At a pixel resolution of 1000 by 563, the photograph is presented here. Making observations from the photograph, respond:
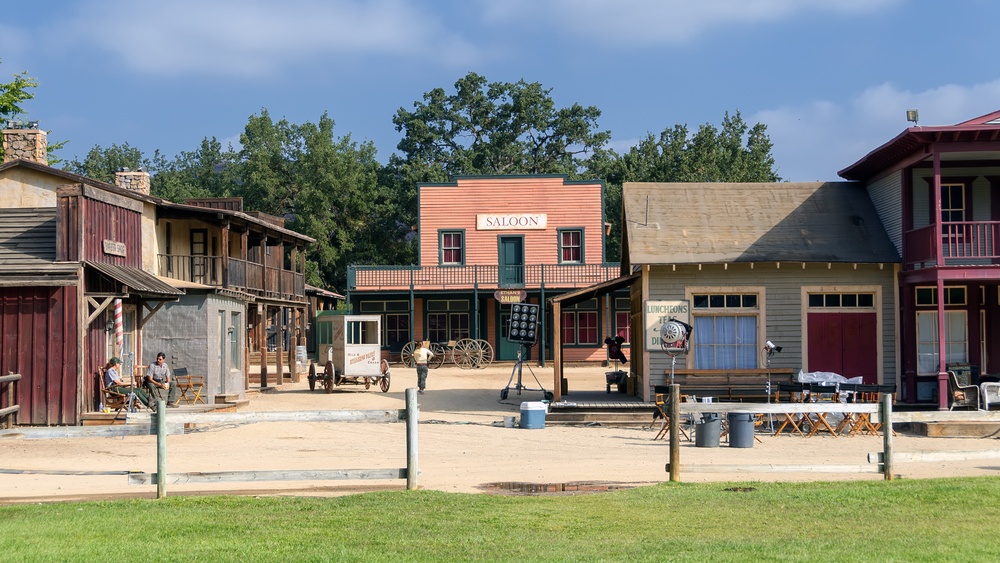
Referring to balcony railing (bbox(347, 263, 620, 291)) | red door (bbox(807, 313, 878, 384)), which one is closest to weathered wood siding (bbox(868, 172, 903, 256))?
red door (bbox(807, 313, 878, 384))

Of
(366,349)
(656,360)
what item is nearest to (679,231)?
(656,360)

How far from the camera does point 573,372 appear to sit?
36.1 m

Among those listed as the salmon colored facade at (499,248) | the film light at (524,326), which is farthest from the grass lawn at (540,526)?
the salmon colored facade at (499,248)

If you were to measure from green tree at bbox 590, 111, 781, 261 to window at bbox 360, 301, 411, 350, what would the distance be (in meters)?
15.7

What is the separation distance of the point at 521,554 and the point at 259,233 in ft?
86.7

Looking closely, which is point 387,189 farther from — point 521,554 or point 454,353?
point 521,554

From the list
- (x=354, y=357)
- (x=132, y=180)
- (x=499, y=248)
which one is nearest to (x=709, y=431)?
(x=354, y=357)

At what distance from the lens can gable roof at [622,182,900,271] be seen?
72.6 ft

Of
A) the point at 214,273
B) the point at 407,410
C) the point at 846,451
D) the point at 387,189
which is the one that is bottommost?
the point at 846,451

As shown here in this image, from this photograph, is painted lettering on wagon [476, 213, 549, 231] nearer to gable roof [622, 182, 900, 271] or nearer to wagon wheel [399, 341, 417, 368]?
wagon wheel [399, 341, 417, 368]

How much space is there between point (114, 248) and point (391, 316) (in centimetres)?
2003

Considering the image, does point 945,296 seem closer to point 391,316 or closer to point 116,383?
point 116,383

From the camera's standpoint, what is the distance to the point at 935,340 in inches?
867

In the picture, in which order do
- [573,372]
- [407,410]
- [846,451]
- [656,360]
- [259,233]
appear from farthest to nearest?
1. [573,372]
2. [259,233]
3. [656,360]
4. [846,451]
5. [407,410]
